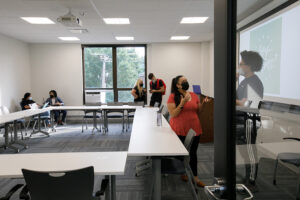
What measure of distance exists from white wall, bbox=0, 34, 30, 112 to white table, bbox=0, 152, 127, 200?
5.72 meters

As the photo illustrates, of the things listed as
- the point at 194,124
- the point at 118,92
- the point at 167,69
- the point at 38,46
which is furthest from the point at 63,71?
the point at 194,124

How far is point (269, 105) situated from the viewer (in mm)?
550

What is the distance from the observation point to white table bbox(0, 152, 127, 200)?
5.74ft

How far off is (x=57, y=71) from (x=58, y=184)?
785 centimetres

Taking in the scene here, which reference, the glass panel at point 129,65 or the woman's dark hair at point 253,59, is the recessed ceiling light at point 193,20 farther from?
the woman's dark hair at point 253,59

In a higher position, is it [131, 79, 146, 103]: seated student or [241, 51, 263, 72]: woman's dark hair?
[241, 51, 263, 72]: woman's dark hair

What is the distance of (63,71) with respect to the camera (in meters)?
8.52

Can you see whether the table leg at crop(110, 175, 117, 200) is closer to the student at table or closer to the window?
the student at table

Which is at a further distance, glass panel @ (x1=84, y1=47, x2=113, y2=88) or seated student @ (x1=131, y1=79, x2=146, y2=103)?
glass panel @ (x1=84, y1=47, x2=113, y2=88)

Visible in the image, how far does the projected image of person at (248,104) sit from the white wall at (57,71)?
27.7 ft

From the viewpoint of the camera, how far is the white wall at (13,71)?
22.2 ft

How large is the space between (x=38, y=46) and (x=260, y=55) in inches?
366

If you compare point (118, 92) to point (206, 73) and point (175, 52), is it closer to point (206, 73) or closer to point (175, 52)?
point (175, 52)

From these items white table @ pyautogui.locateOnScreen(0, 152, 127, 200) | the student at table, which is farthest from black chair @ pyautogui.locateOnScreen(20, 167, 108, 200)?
the student at table
